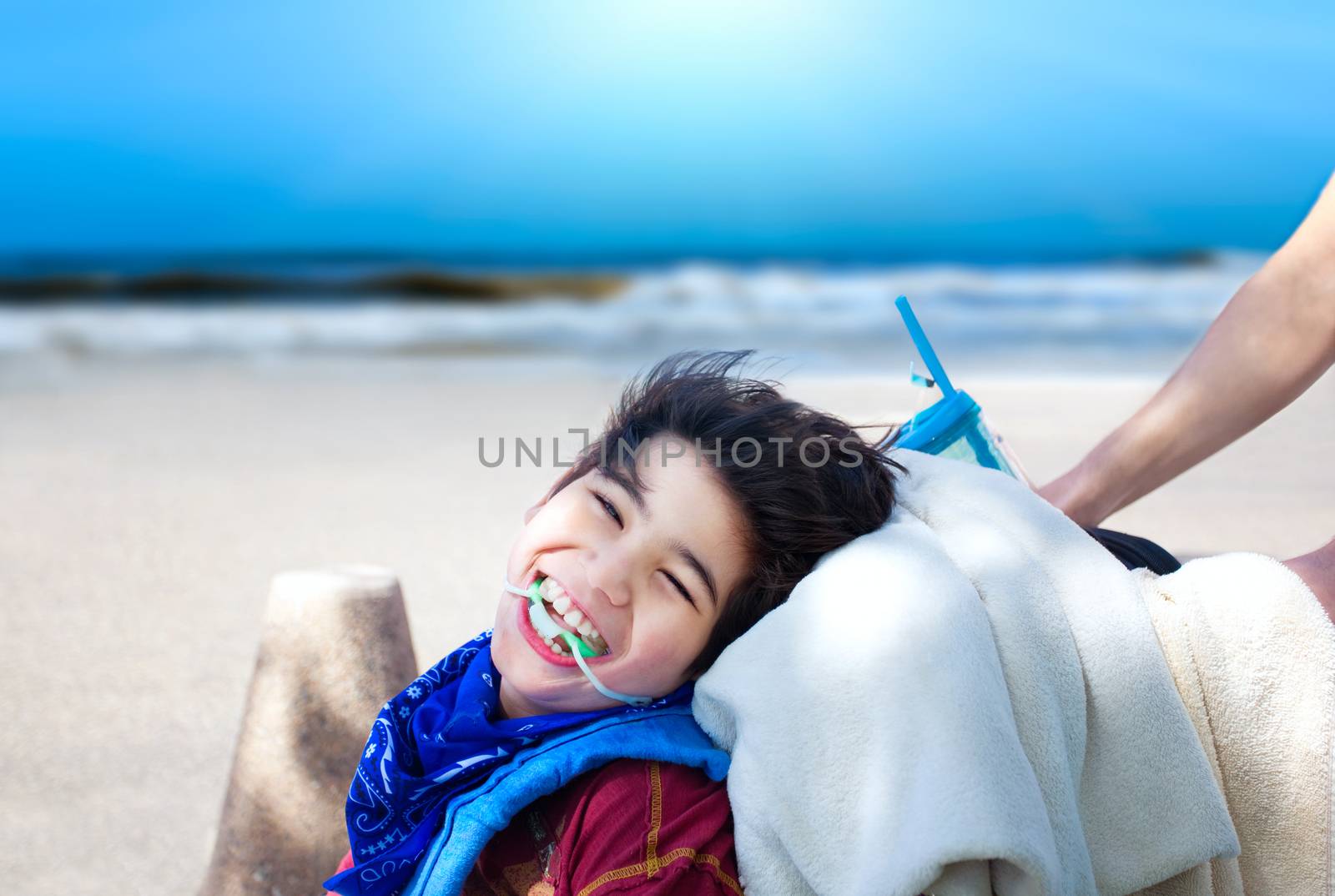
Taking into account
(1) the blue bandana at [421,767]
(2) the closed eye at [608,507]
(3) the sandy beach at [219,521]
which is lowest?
(3) the sandy beach at [219,521]

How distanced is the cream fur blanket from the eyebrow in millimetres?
90

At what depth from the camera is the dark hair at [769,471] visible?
1.25 metres

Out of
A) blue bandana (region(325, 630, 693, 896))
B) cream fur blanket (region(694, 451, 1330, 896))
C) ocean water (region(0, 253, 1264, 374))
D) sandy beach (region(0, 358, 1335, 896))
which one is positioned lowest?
sandy beach (region(0, 358, 1335, 896))

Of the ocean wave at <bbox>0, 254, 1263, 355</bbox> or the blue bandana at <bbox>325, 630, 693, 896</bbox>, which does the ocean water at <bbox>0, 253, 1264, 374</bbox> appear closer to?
the ocean wave at <bbox>0, 254, 1263, 355</bbox>

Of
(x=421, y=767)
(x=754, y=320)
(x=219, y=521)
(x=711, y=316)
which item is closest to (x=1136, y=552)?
(x=421, y=767)

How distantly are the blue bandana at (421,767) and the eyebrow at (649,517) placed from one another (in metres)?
0.12

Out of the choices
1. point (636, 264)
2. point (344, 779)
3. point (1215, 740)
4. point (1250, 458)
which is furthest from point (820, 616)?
point (636, 264)

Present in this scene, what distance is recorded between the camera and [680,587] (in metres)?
1.21

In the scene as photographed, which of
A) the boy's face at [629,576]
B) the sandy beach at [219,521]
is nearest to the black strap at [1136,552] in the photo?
the boy's face at [629,576]

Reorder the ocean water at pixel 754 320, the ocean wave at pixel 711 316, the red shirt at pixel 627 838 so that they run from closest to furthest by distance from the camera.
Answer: the red shirt at pixel 627 838 < the ocean water at pixel 754 320 < the ocean wave at pixel 711 316

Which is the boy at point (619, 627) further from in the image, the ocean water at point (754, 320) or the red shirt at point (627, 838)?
the ocean water at point (754, 320)

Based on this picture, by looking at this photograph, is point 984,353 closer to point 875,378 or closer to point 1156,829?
point 875,378

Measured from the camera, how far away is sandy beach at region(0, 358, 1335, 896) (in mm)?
2508

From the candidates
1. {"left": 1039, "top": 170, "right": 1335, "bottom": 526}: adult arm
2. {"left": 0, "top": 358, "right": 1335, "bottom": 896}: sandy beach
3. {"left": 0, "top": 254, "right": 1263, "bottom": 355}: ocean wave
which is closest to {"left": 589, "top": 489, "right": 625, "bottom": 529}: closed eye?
{"left": 1039, "top": 170, "right": 1335, "bottom": 526}: adult arm
